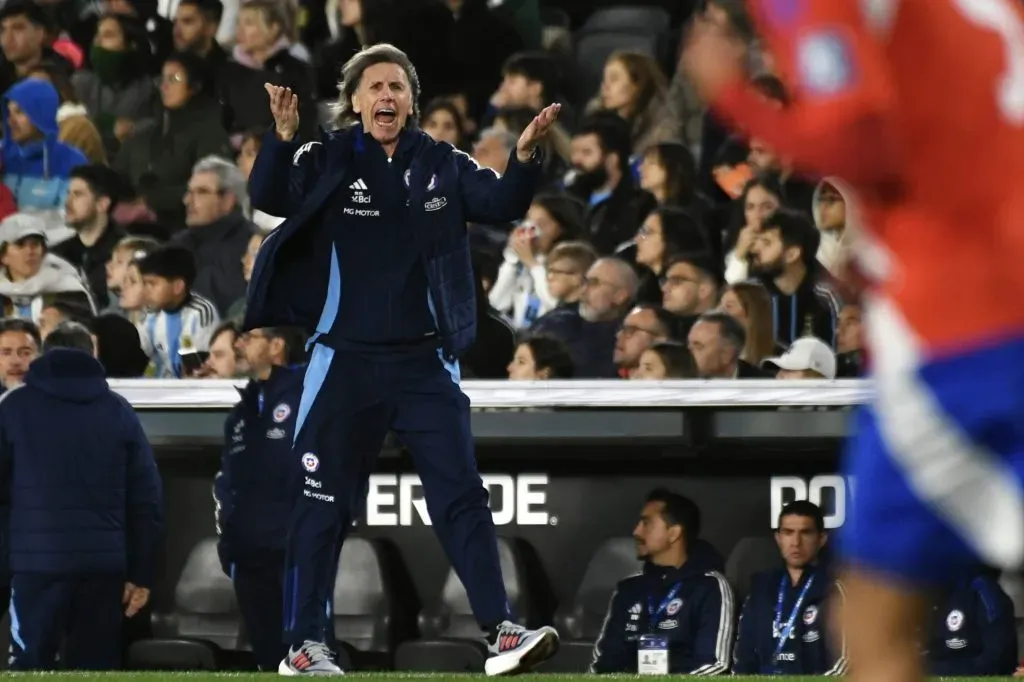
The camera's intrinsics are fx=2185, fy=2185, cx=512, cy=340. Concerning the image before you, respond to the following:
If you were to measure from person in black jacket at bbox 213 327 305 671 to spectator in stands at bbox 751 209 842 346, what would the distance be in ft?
8.38

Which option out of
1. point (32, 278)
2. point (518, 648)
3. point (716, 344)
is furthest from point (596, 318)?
point (518, 648)

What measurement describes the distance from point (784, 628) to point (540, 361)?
2.01 metres

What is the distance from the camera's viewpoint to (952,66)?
132 inches

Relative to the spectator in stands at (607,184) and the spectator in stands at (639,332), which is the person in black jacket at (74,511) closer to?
the spectator in stands at (639,332)

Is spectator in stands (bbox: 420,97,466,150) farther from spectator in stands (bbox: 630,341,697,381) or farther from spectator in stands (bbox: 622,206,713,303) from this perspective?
spectator in stands (bbox: 630,341,697,381)

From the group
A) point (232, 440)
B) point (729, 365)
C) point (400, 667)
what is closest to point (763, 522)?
point (729, 365)

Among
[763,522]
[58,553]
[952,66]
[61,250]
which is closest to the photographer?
[952,66]

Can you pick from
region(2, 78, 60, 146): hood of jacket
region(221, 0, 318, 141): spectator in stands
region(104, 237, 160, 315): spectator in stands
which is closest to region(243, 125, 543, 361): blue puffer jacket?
region(104, 237, 160, 315): spectator in stands

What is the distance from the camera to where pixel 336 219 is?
24.8 feet

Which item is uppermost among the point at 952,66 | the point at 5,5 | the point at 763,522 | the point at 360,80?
the point at 5,5

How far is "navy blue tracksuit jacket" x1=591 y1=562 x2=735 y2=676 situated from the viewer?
933 centimetres

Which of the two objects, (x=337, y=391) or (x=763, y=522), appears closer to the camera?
(x=337, y=391)

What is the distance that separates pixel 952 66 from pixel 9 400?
23.1ft

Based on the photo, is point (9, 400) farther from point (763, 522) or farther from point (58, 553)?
point (763, 522)
